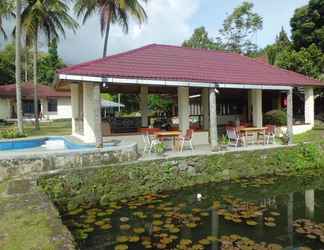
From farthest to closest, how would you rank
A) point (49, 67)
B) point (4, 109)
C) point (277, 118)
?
point (49, 67) → point (4, 109) → point (277, 118)

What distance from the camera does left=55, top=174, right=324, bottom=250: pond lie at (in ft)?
18.5

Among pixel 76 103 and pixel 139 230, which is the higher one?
pixel 76 103

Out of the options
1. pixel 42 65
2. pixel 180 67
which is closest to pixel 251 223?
pixel 180 67

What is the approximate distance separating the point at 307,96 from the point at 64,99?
25.4 meters

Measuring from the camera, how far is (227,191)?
29.7 ft

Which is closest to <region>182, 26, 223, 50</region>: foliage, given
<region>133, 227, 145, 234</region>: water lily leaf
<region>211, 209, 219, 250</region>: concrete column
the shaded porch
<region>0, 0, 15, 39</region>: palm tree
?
the shaded porch

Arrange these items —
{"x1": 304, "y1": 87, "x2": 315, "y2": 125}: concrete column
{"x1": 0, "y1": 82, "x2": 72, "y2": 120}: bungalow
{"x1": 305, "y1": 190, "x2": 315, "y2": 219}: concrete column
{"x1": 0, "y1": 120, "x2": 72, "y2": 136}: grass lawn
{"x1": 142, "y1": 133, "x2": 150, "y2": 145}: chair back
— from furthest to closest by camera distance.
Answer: {"x1": 0, "y1": 82, "x2": 72, "y2": 120}: bungalow < {"x1": 0, "y1": 120, "x2": 72, "y2": 136}: grass lawn < {"x1": 304, "y1": 87, "x2": 315, "y2": 125}: concrete column < {"x1": 142, "y1": 133, "x2": 150, "y2": 145}: chair back < {"x1": 305, "y1": 190, "x2": 315, "y2": 219}: concrete column

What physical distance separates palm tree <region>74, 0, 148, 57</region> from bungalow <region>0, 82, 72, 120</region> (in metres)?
11.7

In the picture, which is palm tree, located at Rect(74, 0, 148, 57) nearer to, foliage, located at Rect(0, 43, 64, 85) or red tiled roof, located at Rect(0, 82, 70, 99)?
red tiled roof, located at Rect(0, 82, 70, 99)

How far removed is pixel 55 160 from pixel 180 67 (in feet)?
19.2

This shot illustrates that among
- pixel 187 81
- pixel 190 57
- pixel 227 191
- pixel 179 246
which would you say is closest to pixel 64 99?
pixel 190 57

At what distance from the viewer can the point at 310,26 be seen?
2352cm

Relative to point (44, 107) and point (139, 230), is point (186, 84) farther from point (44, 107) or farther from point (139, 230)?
point (44, 107)

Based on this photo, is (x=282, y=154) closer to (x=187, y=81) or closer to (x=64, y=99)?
→ (x=187, y=81)
